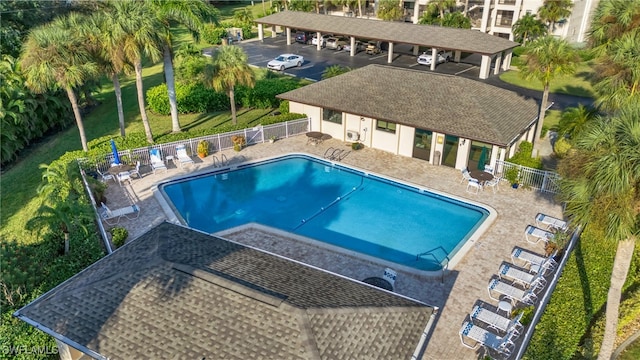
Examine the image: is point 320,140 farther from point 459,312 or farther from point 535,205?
point 459,312

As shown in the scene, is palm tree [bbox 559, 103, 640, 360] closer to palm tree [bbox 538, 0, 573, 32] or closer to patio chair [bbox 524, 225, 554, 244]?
patio chair [bbox 524, 225, 554, 244]

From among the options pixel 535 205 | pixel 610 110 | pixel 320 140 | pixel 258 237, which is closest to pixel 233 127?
pixel 320 140

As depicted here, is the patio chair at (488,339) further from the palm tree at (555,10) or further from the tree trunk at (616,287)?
the palm tree at (555,10)

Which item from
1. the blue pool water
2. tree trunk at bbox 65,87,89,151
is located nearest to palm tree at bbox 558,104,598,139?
the blue pool water

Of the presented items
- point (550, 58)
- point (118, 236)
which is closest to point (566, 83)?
point (550, 58)

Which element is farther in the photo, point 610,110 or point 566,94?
point 566,94

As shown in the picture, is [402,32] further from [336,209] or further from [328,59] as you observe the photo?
[336,209]
